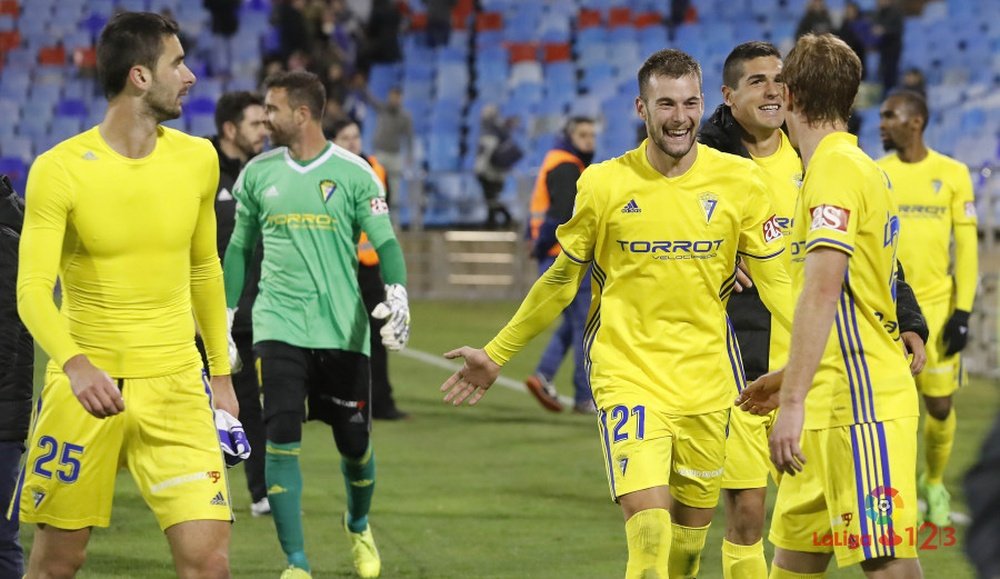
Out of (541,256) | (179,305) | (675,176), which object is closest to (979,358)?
(541,256)

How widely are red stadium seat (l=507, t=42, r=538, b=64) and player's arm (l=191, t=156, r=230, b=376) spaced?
22.3 m

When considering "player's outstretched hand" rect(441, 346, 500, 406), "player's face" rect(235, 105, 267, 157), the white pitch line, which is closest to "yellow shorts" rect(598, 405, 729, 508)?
"player's outstretched hand" rect(441, 346, 500, 406)

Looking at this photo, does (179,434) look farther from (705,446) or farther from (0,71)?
(0,71)

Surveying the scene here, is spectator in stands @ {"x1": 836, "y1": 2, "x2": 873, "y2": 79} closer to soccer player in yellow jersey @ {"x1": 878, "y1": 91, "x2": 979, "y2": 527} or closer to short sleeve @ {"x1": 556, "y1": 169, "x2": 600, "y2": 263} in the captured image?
soccer player in yellow jersey @ {"x1": 878, "y1": 91, "x2": 979, "y2": 527}

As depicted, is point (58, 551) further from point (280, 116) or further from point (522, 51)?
point (522, 51)

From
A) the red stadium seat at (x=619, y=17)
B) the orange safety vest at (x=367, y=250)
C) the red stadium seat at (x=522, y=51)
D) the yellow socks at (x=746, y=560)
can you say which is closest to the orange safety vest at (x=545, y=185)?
the orange safety vest at (x=367, y=250)

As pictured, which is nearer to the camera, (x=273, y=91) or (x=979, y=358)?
(x=273, y=91)

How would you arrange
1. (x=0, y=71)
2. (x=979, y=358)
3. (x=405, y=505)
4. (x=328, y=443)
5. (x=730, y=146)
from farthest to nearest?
(x=0, y=71) < (x=979, y=358) < (x=328, y=443) < (x=405, y=505) < (x=730, y=146)

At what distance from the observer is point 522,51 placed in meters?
27.3

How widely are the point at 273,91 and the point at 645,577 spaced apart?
329cm

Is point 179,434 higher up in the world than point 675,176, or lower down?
lower down

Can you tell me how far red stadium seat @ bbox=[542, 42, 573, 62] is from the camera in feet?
90.1

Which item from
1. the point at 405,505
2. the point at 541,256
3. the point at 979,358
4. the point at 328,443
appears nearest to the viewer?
the point at 405,505

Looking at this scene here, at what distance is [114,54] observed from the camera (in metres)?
4.88
